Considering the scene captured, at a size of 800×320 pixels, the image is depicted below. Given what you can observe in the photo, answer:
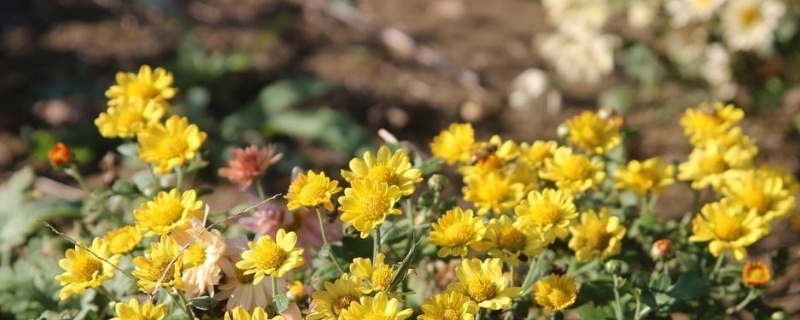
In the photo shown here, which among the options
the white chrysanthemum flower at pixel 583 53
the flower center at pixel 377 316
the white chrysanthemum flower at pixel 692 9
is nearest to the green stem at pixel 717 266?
the flower center at pixel 377 316

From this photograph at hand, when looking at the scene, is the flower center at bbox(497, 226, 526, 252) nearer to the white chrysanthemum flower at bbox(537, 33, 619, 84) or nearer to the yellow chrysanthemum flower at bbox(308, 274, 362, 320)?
the yellow chrysanthemum flower at bbox(308, 274, 362, 320)

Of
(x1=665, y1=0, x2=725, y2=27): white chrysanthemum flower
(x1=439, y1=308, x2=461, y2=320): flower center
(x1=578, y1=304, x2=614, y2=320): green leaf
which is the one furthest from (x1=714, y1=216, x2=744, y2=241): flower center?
(x1=665, y1=0, x2=725, y2=27): white chrysanthemum flower

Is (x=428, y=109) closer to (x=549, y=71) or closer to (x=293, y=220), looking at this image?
(x=549, y=71)

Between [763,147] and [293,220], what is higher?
[293,220]

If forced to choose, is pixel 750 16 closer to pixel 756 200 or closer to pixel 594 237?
pixel 756 200

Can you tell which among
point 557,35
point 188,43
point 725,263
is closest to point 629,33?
point 557,35

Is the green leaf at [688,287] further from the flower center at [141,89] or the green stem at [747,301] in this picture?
the flower center at [141,89]
